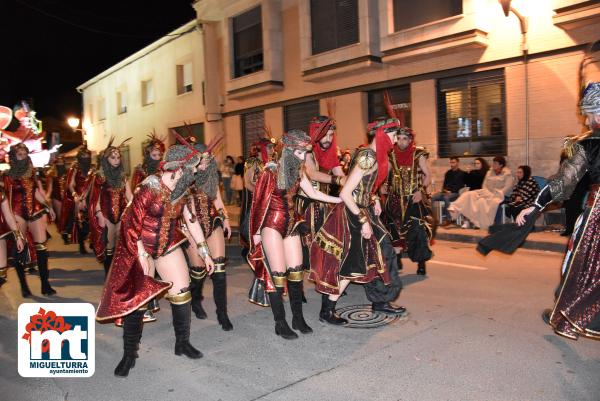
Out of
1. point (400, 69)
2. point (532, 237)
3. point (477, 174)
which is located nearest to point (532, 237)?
point (532, 237)

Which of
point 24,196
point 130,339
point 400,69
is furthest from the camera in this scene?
point 400,69

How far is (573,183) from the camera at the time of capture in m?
3.88

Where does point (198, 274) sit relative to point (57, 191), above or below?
below

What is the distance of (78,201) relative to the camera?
8727 mm

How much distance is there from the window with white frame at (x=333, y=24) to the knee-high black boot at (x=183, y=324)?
42.5 feet

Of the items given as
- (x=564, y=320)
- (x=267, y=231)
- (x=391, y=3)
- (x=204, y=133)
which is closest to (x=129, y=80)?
(x=204, y=133)

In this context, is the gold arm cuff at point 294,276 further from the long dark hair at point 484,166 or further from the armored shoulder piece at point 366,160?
the long dark hair at point 484,166

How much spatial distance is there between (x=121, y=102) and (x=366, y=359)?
1199 inches

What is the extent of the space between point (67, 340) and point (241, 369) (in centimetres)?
144

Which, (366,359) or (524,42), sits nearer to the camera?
(366,359)

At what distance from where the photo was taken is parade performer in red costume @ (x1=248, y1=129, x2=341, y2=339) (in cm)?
489

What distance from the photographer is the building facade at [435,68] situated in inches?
453

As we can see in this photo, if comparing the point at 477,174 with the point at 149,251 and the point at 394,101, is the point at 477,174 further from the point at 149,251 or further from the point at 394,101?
the point at 149,251

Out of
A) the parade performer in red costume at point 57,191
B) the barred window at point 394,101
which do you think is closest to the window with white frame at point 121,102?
the parade performer in red costume at point 57,191
